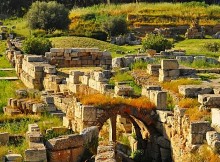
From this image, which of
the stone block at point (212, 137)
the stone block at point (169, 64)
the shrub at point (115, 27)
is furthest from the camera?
the shrub at point (115, 27)

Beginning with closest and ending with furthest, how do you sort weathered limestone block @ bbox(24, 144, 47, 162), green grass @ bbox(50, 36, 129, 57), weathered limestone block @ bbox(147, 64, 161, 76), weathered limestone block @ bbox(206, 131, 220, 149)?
weathered limestone block @ bbox(24, 144, 47, 162) < weathered limestone block @ bbox(206, 131, 220, 149) < weathered limestone block @ bbox(147, 64, 161, 76) < green grass @ bbox(50, 36, 129, 57)

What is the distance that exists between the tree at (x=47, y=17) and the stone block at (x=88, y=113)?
3577 cm

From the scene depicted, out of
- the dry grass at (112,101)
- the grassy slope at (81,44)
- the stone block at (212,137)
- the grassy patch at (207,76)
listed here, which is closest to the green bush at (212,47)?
the grassy slope at (81,44)

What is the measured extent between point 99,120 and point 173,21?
4446cm

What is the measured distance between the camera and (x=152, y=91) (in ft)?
73.3

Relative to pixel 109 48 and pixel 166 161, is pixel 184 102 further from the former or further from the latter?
pixel 109 48

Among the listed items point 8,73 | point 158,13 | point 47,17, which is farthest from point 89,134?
point 158,13

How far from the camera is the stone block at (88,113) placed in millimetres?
21422

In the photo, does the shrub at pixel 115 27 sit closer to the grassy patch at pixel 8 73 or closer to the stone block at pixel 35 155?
the grassy patch at pixel 8 73

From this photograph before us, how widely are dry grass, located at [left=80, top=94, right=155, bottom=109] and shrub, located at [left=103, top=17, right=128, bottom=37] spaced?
3520 cm

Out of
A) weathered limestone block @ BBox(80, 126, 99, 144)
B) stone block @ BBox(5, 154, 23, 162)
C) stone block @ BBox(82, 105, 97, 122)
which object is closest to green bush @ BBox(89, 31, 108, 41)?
stone block @ BBox(82, 105, 97, 122)

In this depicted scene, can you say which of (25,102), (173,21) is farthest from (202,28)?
(25,102)

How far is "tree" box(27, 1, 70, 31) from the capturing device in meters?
57.0

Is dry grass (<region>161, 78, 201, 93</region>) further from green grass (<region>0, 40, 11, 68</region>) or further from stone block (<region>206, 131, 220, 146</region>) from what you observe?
green grass (<region>0, 40, 11, 68</region>)
